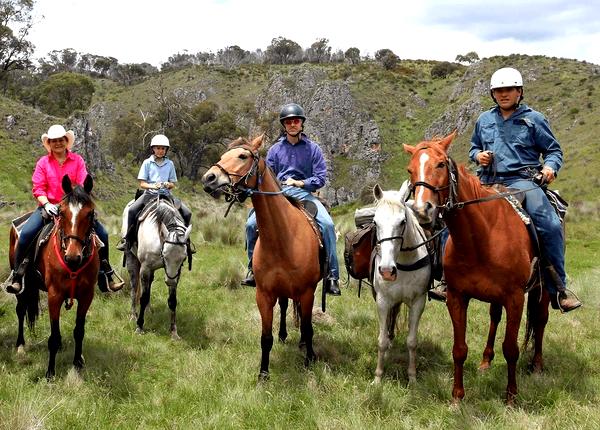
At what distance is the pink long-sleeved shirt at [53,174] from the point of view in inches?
242

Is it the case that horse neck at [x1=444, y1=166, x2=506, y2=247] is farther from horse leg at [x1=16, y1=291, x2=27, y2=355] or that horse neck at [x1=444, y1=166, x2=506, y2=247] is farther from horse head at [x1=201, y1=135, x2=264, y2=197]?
horse leg at [x1=16, y1=291, x2=27, y2=355]

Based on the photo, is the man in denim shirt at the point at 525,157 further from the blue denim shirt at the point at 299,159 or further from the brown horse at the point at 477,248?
the blue denim shirt at the point at 299,159

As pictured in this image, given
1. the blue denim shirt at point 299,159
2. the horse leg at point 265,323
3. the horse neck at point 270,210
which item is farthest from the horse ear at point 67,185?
the blue denim shirt at point 299,159

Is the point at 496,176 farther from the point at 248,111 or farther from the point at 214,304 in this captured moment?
the point at 248,111

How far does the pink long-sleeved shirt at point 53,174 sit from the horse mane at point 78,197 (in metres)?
0.95

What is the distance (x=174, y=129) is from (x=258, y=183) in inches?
1810

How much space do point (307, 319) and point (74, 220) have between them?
119 inches

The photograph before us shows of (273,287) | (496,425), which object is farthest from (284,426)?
(496,425)

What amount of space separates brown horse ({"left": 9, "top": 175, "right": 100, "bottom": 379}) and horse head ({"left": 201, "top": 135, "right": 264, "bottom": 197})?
5.39ft

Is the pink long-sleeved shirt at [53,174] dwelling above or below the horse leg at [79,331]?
above

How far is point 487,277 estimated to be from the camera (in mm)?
4723

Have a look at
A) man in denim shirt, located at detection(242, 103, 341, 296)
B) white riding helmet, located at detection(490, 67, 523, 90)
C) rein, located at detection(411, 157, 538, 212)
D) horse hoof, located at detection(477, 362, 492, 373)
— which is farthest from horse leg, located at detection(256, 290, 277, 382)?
white riding helmet, located at detection(490, 67, 523, 90)

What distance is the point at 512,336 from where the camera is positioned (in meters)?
4.87

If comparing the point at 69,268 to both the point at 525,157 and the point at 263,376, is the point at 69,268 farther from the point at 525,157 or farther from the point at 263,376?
the point at 525,157
